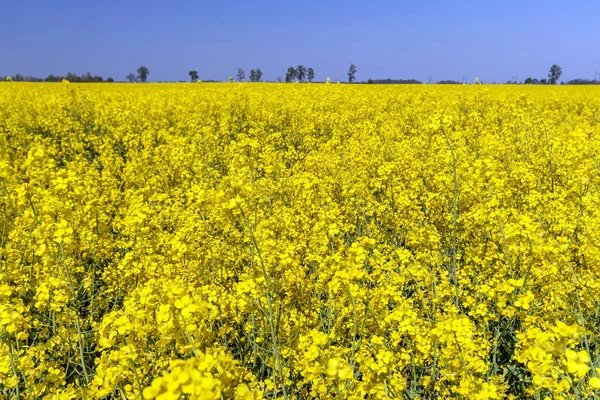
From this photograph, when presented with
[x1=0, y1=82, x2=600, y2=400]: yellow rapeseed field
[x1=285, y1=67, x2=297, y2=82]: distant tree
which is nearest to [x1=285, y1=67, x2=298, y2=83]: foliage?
[x1=285, y1=67, x2=297, y2=82]: distant tree

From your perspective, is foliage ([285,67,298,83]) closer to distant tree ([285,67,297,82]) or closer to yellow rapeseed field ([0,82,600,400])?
distant tree ([285,67,297,82])

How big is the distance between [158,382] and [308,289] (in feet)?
6.62

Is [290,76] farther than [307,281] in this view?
Yes

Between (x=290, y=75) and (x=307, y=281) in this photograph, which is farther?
(x=290, y=75)

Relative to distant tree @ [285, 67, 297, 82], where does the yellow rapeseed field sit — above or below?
below

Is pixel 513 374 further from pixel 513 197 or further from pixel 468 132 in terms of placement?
pixel 468 132

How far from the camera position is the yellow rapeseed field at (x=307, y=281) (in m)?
1.78

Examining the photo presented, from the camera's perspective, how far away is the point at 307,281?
114 inches

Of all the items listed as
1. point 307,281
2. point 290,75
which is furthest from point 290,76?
point 307,281

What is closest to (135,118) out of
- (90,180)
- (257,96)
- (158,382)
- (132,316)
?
(257,96)

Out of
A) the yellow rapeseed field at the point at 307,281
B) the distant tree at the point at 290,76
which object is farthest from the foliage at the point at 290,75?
the yellow rapeseed field at the point at 307,281

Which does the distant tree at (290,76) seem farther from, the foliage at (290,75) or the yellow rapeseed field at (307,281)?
the yellow rapeseed field at (307,281)

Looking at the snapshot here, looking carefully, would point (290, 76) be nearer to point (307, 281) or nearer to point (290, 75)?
point (290, 75)

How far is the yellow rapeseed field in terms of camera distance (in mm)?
1782
